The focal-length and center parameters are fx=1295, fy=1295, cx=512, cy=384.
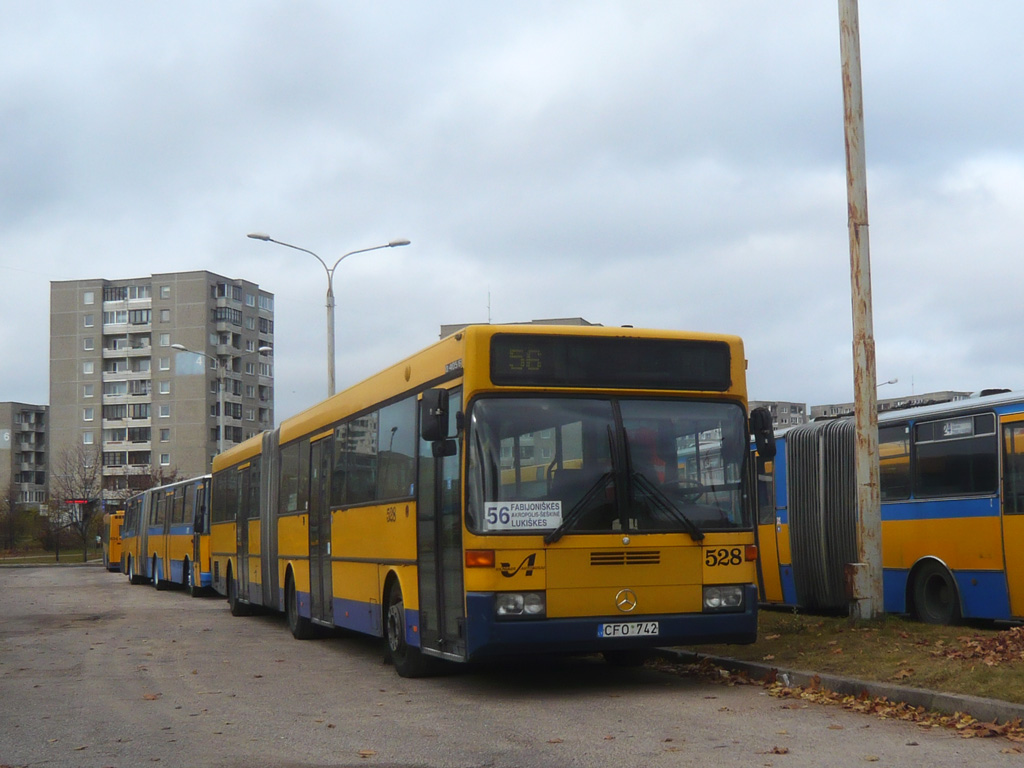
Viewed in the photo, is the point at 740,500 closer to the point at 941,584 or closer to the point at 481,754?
the point at 481,754

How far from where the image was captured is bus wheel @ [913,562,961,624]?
1504 cm

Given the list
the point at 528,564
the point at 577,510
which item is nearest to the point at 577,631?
the point at 528,564

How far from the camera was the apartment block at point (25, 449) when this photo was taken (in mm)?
148500

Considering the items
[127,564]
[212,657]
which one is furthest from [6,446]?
[212,657]

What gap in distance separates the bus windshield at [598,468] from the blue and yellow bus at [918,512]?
467cm

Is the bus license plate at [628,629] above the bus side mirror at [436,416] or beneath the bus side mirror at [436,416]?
beneath

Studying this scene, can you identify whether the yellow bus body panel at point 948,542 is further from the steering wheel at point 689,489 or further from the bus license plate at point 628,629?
the bus license plate at point 628,629

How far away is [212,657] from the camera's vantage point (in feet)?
50.8

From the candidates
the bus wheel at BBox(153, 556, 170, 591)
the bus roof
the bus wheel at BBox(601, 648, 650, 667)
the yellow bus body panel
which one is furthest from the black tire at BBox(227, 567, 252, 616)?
the bus wheel at BBox(153, 556, 170, 591)

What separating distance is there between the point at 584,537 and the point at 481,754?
270cm

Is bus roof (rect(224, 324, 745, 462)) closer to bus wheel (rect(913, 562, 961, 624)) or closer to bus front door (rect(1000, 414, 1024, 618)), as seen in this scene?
bus front door (rect(1000, 414, 1024, 618))

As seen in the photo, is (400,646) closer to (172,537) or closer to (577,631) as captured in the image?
(577,631)

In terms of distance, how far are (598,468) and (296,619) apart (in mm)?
8657

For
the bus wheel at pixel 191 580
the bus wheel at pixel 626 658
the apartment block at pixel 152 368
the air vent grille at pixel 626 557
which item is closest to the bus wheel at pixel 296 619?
the bus wheel at pixel 626 658
